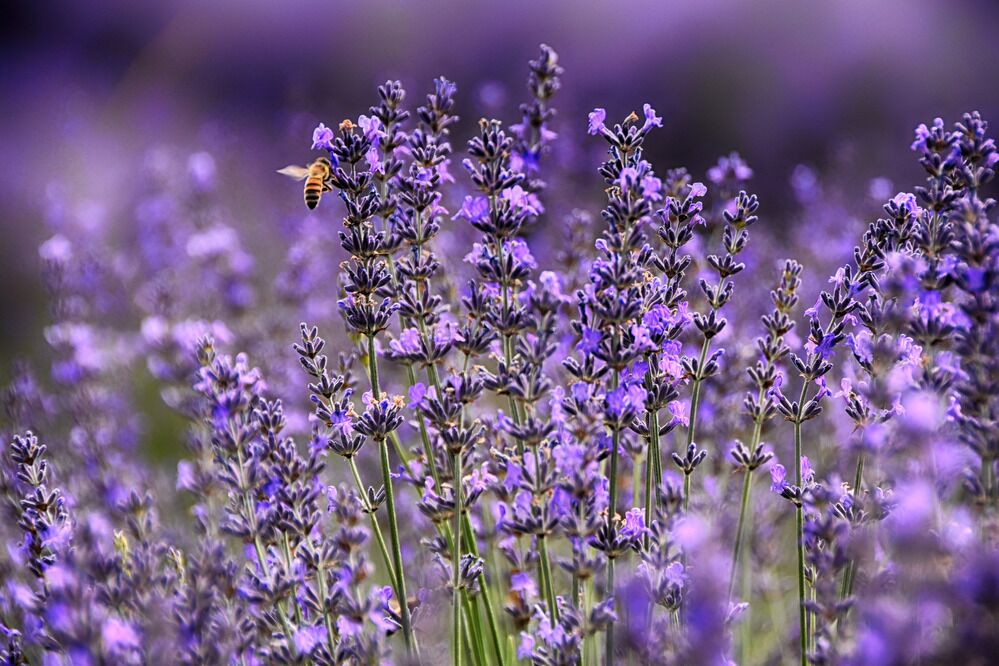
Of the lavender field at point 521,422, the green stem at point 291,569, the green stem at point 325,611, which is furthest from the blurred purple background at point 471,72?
the green stem at point 325,611

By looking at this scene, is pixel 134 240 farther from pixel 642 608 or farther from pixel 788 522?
pixel 642 608

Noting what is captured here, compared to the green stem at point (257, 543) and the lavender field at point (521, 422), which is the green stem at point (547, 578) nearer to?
the lavender field at point (521, 422)

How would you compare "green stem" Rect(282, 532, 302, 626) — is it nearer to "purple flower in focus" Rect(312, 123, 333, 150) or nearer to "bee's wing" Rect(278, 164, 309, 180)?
"purple flower in focus" Rect(312, 123, 333, 150)

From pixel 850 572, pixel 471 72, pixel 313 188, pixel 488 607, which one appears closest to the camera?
pixel 850 572

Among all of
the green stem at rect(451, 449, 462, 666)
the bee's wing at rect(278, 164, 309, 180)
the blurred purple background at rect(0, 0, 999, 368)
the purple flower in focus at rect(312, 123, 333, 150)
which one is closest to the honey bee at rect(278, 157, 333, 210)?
the bee's wing at rect(278, 164, 309, 180)

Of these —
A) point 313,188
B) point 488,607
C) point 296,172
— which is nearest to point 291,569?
point 488,607

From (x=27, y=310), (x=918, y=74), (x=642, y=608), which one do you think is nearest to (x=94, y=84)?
(x=27, y=310)

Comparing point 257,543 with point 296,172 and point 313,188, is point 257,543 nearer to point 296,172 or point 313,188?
point 313,188

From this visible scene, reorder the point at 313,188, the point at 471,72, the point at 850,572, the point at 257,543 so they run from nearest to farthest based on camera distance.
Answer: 1. the point at 257,543
2. the point at 850,572
3. the point at 313,188
4. the point at 471,72
